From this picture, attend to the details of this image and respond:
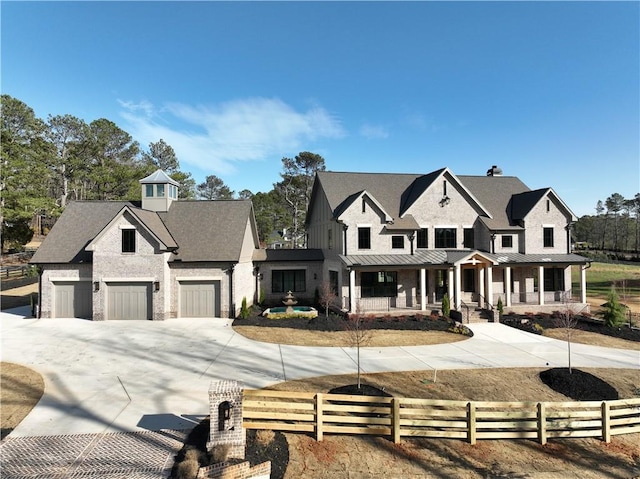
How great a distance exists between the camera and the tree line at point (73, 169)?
34.4 m

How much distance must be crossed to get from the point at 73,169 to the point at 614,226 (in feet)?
488

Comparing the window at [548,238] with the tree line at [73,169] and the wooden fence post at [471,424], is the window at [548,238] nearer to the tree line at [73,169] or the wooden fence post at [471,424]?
the wooden fence post at [471,424]

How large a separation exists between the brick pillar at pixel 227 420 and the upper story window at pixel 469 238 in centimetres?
2309

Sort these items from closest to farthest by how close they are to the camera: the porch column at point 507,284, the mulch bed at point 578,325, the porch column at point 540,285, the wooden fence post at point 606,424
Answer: the wooden fence post at point 606,424, the mulch bed at point 578,325, the porch column at point 507,284, the porch column at point 540,285

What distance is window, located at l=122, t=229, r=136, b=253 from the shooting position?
837 inches

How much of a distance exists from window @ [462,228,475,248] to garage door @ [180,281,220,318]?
62.3 ft

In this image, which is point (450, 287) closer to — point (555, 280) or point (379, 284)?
point (379, 284)

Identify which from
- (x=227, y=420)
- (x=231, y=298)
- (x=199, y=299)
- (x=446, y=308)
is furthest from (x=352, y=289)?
(x=227, y=420)

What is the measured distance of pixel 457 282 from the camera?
2289 cm

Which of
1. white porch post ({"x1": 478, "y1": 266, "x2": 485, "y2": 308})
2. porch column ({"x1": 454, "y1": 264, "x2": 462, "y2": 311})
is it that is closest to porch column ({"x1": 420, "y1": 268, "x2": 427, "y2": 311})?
porch column ({"x1": 454, "y1": 264, "x2": 462, "y2": 311})

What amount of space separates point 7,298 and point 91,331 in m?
15.2

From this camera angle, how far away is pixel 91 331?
18.3 meters

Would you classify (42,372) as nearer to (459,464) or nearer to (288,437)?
(288,437)

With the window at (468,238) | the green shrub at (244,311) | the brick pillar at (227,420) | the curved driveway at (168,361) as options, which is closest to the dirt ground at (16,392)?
the curved driveway at (168,361)
